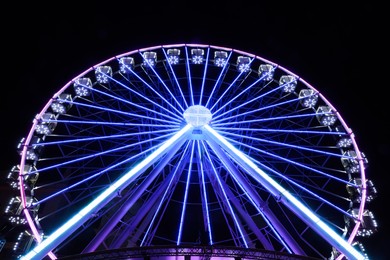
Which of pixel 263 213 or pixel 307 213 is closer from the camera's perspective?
pixel 307 213

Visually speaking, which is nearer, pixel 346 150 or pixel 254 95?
pixel 346 150

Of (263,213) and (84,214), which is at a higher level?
(263,213)

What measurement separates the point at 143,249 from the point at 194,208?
1429cm

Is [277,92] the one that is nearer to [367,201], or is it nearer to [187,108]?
[187,108]

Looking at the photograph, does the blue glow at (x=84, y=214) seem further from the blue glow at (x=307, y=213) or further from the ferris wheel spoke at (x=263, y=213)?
the blue glow at (x=307, y=213)

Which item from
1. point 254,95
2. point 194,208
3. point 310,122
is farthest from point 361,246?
point 194,208

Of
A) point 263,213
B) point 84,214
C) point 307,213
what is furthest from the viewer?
point 263,213

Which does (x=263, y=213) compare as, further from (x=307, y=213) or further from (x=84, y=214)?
(x=84, y=214)

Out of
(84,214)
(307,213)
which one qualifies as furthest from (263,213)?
(84,214)

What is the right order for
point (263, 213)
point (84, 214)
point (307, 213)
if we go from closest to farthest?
point (84, 214)
point (307, 213)
point (263, 213)

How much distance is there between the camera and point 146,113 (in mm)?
19500

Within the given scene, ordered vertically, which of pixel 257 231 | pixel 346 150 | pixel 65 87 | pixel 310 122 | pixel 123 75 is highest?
pixel 123 75

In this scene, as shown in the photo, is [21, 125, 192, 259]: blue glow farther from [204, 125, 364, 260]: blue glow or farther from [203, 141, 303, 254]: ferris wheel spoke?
[204, 125, 364, 260]: blue glow

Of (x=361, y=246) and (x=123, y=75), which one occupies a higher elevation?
(x=123, y=75)
